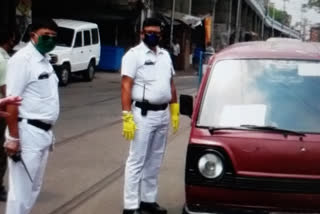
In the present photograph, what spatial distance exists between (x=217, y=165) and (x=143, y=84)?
5.07 ft

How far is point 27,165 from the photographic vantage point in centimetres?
468

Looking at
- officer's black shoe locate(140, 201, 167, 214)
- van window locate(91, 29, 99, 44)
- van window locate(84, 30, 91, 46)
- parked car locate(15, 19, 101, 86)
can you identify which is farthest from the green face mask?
van window locate(91, 29, 99, 44)

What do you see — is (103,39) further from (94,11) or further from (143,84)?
(143,84)

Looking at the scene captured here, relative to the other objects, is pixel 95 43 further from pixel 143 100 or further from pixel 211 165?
pixel 211 165

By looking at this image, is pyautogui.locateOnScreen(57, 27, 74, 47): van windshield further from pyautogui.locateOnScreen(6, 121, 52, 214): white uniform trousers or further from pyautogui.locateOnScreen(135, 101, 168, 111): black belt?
pyautogui.locateOnScreen(6, 121, 52, 214): white uniform trousers

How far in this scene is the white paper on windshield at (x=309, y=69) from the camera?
17.1 ft

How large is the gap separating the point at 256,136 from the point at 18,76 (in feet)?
5.72

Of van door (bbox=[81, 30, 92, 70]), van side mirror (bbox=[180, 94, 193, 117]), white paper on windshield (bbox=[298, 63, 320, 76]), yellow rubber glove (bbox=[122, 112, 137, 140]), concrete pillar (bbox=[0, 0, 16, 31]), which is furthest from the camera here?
van door (bbox=[81, 30, 92, 70])

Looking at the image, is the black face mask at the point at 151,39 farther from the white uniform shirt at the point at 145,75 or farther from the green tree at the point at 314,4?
the green tree at the point at 314,4

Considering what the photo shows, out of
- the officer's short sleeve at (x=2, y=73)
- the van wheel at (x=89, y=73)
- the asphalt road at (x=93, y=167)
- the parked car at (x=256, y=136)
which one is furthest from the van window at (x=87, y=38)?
the parked car at (x=256, y=136)

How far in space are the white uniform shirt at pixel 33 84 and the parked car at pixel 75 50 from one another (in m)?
15.5

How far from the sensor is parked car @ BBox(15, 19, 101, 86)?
20938 millimetres

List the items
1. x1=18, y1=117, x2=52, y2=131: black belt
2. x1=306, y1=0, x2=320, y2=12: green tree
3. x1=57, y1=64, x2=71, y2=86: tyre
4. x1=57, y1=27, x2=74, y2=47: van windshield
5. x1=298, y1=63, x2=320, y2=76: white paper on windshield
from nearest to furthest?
x1=18, y1=117, x2=52, y2=131: black belt → x1=298, y1=63, x2=320, y2=76: white paper on windshield → x1=57, y1=64, x2=71, y2=86: tyre → x1=57, y1=27, x2=74, y2=47: van windshield → x1=306, y1=0, x2=320, y2=12: green tree

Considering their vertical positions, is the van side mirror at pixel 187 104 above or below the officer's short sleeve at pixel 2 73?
below
